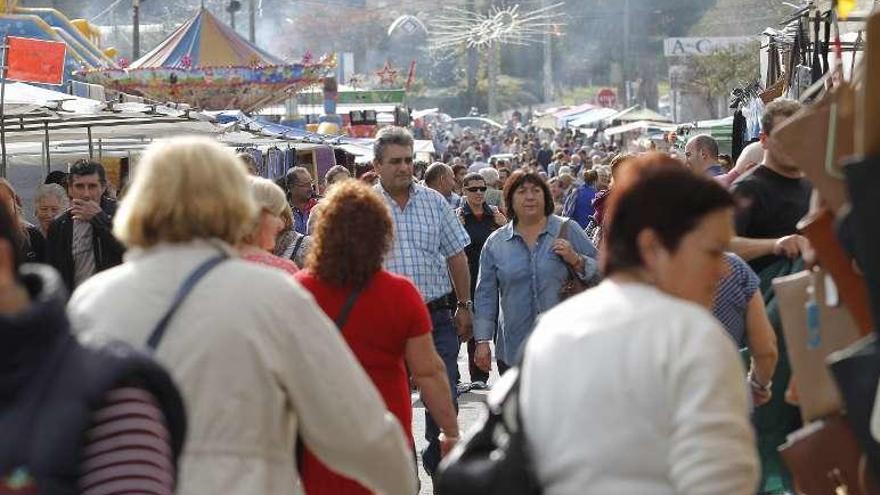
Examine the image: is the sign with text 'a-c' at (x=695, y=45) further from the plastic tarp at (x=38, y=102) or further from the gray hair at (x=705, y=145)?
the plastic tarp at (x=38, y=102)

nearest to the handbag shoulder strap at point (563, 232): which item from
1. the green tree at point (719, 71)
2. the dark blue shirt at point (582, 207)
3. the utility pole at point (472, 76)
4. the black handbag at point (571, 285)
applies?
the black handbag at point (571, 285)

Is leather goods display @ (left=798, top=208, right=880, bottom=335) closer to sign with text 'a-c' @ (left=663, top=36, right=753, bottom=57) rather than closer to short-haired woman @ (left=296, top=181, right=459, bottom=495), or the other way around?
short-haired woman @ (left=296, top=181, right=459, bottom=495)

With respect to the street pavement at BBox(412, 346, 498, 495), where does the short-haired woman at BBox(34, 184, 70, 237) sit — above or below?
above

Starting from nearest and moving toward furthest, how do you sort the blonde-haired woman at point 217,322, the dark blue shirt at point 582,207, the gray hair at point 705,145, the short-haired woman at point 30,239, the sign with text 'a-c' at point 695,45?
1. the blonde-haired woman at point 217,322
2. the short-haired woman at point 30,239
3. the gray hair at point 705,145
4. the dark blue shirt at point 582,207
5. the sign with text 'a-c' at point 695,45

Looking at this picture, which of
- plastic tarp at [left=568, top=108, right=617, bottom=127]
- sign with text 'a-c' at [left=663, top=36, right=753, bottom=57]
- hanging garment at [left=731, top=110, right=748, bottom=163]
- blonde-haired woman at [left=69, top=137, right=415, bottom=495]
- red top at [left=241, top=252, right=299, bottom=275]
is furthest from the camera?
plastic tarp at [left=568, top=108, right=617, bottom=127]

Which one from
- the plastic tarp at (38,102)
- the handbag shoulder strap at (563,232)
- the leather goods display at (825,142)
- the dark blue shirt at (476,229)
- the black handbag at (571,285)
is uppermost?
the leather goods display at (825,142)

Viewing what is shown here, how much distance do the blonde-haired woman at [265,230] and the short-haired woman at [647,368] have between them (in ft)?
7.48

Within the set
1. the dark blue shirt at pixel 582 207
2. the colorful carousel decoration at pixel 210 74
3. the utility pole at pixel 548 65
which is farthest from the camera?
the utility pole at pixel 548 65

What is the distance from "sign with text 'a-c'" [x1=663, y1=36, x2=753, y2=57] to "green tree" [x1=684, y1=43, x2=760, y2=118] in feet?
12.7

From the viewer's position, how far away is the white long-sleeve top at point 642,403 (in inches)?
155

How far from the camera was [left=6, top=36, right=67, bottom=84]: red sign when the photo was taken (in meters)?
13.9

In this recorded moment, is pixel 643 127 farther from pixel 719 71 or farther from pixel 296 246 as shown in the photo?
pixel 296 246

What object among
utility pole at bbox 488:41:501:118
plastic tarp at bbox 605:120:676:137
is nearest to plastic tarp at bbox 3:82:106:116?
plastic tarp at bbox 605:120:676:137

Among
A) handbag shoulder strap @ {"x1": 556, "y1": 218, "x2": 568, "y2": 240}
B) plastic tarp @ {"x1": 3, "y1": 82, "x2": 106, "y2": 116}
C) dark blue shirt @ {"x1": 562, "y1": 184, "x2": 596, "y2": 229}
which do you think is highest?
plastic tarp @ {"x1": 3, "y1": 82, "x2": 106, "y2": 116}
